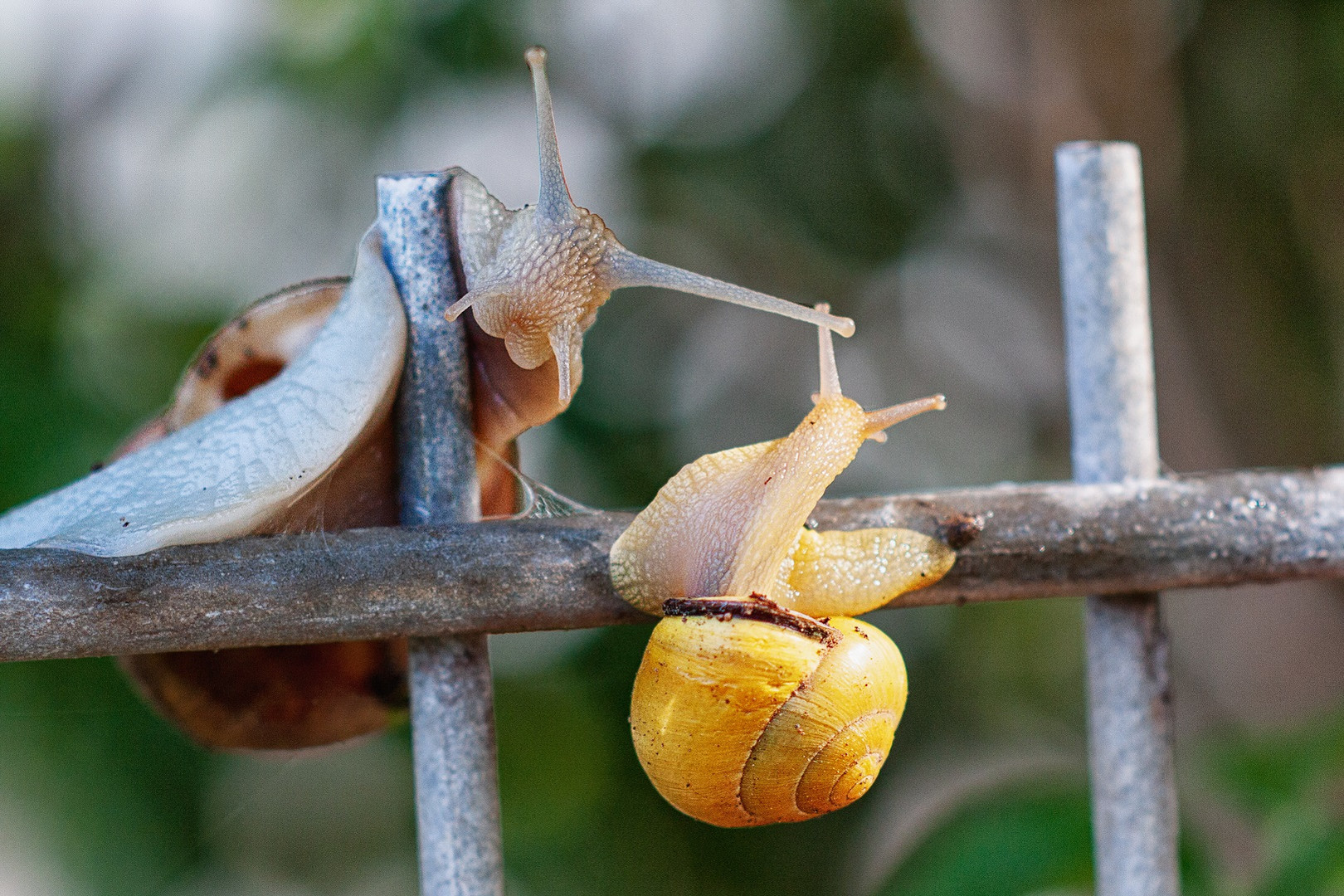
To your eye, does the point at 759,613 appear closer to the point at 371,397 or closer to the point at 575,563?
the point at 575,563

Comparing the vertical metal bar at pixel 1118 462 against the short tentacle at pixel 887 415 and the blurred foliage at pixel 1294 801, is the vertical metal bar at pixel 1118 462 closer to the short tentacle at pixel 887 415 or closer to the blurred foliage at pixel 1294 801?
the short tentacle at pixel 887 415

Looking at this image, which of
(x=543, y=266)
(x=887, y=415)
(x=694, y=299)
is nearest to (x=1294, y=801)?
(x=887, y=415)

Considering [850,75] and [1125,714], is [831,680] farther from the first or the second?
[850,75]

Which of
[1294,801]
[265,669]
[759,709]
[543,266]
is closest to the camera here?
[759,709]

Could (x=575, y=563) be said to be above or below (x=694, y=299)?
below

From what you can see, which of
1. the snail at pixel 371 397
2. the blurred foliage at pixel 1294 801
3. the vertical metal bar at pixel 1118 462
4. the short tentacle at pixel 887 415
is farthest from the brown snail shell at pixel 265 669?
the blurred foliage at pixel 1294 801
